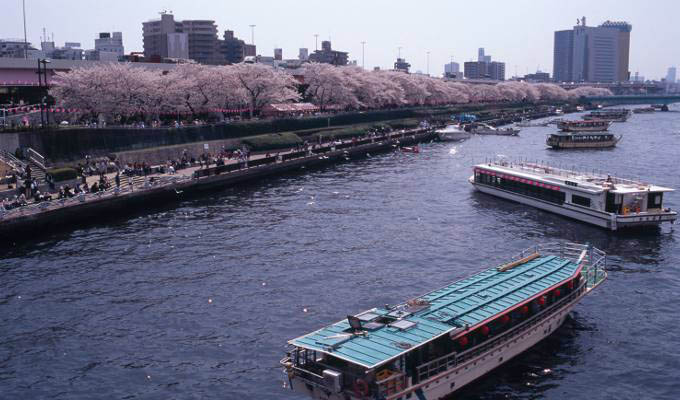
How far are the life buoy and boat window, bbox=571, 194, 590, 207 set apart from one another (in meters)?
39.9

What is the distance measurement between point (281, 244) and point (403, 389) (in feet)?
88.7

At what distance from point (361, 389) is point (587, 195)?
3986 cm

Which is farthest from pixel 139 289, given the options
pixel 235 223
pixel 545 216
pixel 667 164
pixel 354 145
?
pixel 667 164

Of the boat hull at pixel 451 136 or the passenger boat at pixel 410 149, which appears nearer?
the passenger boat at pixel 410 149

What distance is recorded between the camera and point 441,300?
93.1ft

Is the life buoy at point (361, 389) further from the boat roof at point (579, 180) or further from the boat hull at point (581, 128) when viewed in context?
the boat hull at point (581, 128)

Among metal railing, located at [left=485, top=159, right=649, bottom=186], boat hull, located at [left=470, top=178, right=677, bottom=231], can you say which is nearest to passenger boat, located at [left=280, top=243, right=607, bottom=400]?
boat hull, located at [left=470, top=178, right=677, bottom=231]

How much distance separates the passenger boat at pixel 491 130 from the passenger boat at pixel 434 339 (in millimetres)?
119607

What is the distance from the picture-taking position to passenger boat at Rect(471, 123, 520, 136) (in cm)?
14812

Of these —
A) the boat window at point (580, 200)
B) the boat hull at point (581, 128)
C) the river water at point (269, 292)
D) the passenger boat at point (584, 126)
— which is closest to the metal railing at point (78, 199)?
the river water at point (269, 292)

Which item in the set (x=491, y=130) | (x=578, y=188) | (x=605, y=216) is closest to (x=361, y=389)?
(x=605, y=216)

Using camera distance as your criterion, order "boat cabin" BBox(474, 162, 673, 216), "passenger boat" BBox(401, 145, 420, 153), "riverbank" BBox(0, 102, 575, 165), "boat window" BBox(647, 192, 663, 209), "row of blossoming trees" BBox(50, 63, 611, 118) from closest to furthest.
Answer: "boat window" BBox(647, 192, 663, 209) → "boat cabin" BBox(474, 162, 673, 216) → "riverbank" BBox(0, 102, 575, 165) → "row of blossoming trees" BBox(50, 63, 611, 118) → "passenger boat" BBox(401, 145, 420, 153)

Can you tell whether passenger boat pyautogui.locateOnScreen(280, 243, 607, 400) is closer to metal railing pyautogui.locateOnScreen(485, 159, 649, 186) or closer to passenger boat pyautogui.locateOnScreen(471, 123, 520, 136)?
metal railing pyautogui.locateOnScreen(485, 159, 649, 186)

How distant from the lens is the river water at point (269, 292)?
1121 inches
